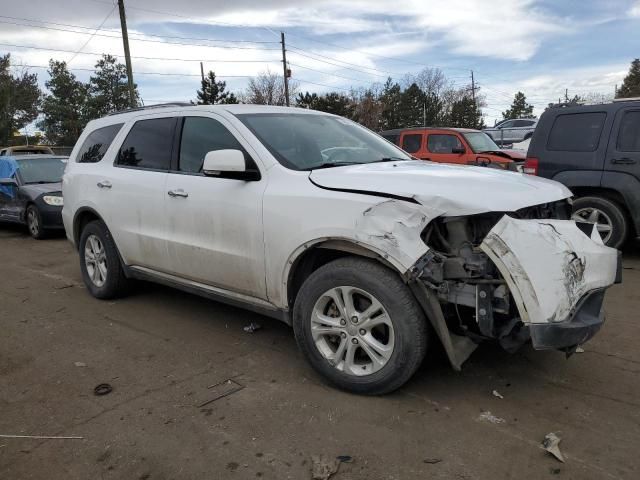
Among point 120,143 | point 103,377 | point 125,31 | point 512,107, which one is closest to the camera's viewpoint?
point 103,377

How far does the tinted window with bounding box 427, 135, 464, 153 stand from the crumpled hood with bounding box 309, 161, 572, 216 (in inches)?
319

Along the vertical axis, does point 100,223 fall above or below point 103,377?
above

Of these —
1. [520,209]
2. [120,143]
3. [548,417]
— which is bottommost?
[548,417]

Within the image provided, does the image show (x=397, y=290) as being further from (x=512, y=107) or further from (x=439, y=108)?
(x=512, y=107)

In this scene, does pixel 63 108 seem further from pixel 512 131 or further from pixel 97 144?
pixel 97 144

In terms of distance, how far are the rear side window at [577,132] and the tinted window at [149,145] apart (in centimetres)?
512

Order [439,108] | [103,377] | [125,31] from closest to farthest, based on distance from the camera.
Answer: [103,377] < [125,31] < [439,108]

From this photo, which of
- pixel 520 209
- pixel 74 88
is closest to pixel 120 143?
pixel 520 209

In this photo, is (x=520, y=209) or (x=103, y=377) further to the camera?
(x=103, y=377)

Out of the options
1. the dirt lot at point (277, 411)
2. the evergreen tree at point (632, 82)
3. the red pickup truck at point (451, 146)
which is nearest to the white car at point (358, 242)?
the dirt lot at point (277, 411)

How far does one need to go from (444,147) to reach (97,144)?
7970mm

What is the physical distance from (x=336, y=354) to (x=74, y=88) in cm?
5657

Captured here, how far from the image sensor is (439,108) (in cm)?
5519

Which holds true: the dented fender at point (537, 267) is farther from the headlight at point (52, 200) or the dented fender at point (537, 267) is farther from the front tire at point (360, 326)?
the headlight at point (52, 200)
